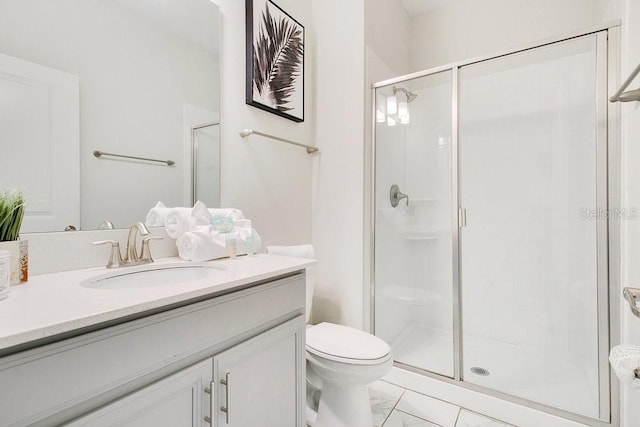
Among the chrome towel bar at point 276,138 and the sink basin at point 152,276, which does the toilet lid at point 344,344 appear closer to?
the sink basin at point 152,276

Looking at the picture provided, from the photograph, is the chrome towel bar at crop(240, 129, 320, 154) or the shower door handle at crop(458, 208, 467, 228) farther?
the shower door handle at crop(458, 208, 467, 228)

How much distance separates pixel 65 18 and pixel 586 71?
7.16 ft

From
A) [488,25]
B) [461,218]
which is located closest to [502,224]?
[461,218]

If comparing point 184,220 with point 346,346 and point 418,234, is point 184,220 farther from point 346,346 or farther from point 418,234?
point 418,234

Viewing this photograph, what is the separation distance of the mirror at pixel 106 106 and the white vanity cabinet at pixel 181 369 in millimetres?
574

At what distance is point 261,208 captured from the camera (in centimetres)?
168

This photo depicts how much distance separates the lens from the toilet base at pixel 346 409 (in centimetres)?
132

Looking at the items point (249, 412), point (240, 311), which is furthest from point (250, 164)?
point (249, 412)

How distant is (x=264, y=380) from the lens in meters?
0.96

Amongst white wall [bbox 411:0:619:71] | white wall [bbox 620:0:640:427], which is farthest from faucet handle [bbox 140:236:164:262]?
white wall [bbox 411:0:619:71]

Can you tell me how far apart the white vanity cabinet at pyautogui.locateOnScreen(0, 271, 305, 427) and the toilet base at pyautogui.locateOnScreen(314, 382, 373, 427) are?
26 centimetres

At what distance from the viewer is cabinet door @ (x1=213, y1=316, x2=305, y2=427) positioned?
32.7 inches

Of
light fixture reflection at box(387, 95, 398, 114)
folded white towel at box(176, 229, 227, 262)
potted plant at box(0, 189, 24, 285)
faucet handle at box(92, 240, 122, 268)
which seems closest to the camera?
potted plant at box(0, 189, 24, 285)

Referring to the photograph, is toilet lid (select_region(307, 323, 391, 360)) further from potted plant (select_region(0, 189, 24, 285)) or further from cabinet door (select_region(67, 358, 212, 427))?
potted plant (select_region(0, 189, 24, 285))
